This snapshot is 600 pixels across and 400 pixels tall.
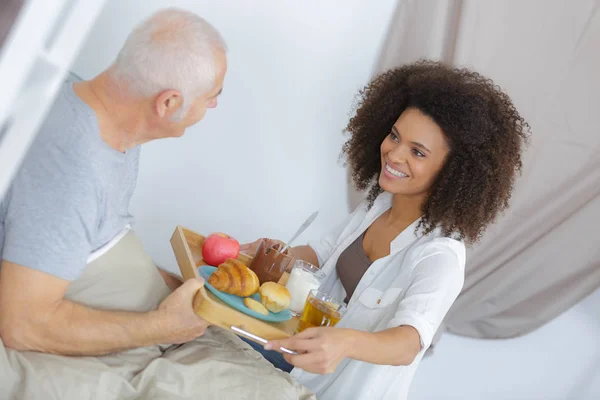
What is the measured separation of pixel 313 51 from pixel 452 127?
0.78m

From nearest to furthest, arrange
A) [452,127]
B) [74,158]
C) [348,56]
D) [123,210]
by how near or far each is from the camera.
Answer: [74,158], [123,210], [452,127], [348,56]

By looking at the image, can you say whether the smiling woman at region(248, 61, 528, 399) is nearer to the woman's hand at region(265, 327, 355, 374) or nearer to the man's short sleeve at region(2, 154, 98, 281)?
the woman's hand at region(265, 327, 355, 374)

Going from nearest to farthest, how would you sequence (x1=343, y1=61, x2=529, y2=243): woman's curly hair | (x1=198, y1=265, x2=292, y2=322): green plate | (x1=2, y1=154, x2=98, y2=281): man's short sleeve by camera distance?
(x1=2, y1=154, x2=98, y2=281): man's short sleeve
(x1=198, y1=265, x2=292, y2=322): green plate
(x1=343, y1=61, x2=529, y2=243): woman's curly hair

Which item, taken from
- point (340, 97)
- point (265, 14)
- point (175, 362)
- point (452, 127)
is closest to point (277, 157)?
point (340, 97)

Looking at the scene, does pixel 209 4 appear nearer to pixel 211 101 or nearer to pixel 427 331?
pixel 211 101

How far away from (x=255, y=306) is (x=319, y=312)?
0.46 feet

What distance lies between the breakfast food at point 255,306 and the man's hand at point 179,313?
12 cm

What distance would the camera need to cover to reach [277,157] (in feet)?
7.71

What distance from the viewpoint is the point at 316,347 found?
1147 mm

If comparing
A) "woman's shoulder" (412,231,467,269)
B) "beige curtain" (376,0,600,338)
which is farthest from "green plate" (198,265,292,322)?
"beige curtain" (376,0,600,338)

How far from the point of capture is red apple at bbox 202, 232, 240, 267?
61.1 inches

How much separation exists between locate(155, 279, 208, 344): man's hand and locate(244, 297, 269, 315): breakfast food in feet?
0.41

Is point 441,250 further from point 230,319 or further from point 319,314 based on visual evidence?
point 230,319

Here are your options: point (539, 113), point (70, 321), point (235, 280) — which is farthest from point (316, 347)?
point (539, 113)
